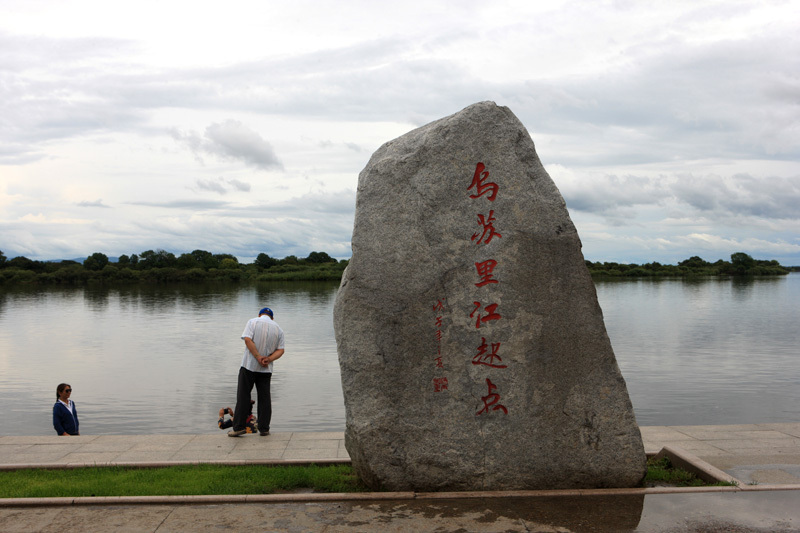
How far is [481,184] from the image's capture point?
6.50 m

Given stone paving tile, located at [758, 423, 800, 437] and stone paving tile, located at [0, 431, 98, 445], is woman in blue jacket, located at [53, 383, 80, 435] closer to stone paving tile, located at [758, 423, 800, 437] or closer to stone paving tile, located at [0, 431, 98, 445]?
stone paving tile, located at [0, 431, 98, 445]

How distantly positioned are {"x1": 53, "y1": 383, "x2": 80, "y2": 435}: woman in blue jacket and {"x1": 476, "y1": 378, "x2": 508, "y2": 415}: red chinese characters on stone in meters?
6.48

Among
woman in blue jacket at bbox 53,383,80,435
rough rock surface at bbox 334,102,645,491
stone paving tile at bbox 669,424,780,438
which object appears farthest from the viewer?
woman in blue jacket at bbox 53,383,80,435

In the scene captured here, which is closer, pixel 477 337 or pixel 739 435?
pixel 477 337

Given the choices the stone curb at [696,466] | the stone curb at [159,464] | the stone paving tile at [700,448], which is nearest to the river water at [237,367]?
the stone paving tile at [700,448]

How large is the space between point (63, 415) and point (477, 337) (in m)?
6.69

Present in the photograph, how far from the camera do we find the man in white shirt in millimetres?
8852

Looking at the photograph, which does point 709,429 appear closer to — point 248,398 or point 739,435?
point 739,435

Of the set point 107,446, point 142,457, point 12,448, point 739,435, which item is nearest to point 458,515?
point 142,457

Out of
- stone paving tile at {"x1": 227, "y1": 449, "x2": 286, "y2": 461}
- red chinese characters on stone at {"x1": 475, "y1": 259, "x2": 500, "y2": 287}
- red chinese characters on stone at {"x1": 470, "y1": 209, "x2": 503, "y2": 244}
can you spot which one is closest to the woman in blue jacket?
stone paving tile at {"x1": 227, "y1": 449, "x2": 286, "y2": 461}

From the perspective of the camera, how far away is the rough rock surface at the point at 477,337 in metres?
6.37

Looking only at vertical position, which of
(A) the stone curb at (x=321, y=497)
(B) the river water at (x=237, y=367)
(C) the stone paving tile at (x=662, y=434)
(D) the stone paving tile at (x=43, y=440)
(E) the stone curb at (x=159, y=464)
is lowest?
(B) the river water at (x=237, y=367)

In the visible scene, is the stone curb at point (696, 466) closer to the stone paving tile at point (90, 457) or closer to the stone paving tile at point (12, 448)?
the stone paving tile at point (90, 457)

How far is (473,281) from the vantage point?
21.1 ft
